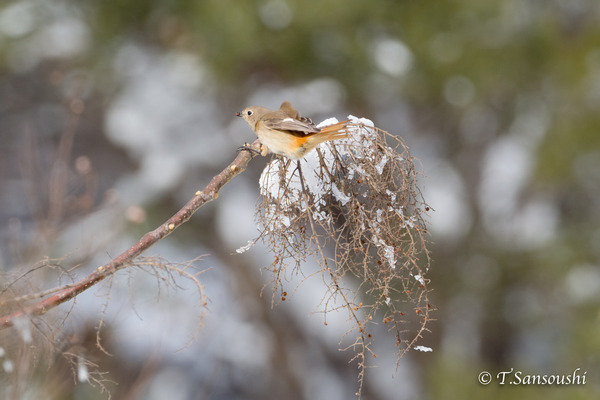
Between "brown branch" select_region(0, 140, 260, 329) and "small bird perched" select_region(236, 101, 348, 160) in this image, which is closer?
"brown branch" select_region(0, 140, 260, 329)

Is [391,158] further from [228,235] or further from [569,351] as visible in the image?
[228,235]

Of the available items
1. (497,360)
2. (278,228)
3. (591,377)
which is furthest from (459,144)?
(278,228)

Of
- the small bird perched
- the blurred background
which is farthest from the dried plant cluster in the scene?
the blurred background

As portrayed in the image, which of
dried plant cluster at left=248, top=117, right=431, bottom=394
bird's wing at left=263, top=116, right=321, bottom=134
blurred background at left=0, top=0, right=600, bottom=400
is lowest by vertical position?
dried plant cluster at left=248, top=117, right=431, bottom=394

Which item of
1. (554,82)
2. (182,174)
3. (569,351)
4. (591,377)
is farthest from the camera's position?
(182,174)

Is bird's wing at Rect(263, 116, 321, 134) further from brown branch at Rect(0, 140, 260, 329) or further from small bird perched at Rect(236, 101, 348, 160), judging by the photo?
brown branch at Rect(0, 140, 260, 329)

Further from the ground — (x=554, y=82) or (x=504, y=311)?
(x=554, y=82)

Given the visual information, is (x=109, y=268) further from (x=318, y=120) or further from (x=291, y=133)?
(x=318, y=120)

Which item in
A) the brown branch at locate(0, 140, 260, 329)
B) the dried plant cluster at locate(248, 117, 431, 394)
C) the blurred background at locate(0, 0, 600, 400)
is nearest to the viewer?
the brown branch at locate(0, 140, 260, 329)
